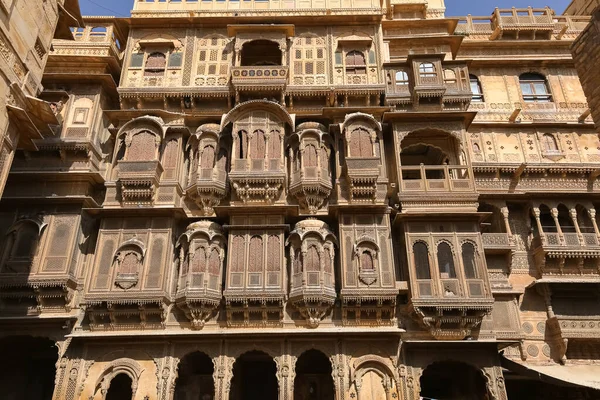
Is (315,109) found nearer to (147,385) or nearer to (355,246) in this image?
(355,246)

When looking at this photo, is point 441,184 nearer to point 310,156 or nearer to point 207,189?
point 310,156

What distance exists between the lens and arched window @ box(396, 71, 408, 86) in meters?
18.9

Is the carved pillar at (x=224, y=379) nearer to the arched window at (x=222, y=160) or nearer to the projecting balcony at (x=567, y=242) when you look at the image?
the arched window at (x=222, y=160)

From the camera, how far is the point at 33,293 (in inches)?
617

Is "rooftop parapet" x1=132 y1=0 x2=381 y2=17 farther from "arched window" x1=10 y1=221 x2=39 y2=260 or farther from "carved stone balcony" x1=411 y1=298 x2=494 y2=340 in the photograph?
"carved stone balcony" x1=411 y1=298 x2=494 y2=340

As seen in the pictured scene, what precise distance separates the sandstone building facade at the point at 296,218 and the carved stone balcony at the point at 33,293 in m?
0.07

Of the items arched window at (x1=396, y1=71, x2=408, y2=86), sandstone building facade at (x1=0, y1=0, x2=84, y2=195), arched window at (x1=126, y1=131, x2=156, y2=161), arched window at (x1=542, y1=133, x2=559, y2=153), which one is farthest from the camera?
arched window at (x1=542, y1=133, x2=559, y2=153)

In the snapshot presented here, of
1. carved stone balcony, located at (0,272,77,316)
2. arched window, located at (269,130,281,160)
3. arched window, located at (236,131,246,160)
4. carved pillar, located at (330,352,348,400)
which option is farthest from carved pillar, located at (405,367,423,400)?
carved stone balcony, located at (0,272,77,316)

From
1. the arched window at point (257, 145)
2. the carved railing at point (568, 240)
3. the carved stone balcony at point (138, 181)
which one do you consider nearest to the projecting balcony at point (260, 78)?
the arched window at point (257, 145)

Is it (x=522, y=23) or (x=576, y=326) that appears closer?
(x=576, y=326)

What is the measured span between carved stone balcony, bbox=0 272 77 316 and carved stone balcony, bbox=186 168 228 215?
492cm

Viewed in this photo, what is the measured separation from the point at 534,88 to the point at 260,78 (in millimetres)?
12309

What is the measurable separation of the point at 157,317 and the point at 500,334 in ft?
38.2

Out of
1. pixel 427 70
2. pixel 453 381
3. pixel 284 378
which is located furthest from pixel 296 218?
pixel 453 381
